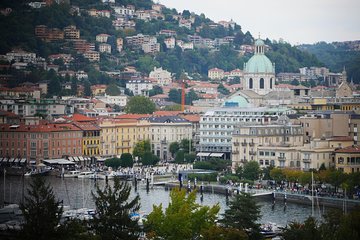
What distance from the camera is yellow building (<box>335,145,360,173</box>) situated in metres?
43.6

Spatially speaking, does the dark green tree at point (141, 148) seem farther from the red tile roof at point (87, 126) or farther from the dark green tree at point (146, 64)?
the dark green tree at point (146, 64)

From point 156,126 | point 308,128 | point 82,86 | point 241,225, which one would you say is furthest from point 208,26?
point 241,225

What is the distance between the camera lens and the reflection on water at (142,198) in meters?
36.8

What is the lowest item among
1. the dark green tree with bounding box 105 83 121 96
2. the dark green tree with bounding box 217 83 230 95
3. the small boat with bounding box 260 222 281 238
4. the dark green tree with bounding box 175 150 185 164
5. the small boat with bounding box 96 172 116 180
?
the small boat with bounding box 260 222 281 238

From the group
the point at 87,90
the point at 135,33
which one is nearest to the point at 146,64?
the point at 135,33

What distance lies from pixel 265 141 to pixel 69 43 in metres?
52.7

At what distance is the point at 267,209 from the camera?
3828 centimetres

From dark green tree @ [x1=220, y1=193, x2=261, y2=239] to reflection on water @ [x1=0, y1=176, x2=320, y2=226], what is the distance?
5.15 metres

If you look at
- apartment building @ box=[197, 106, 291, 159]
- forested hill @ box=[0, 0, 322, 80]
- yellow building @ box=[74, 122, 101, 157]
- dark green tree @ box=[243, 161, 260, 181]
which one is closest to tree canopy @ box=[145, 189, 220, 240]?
dark green tree @ box=[243, 161, 260, 181]

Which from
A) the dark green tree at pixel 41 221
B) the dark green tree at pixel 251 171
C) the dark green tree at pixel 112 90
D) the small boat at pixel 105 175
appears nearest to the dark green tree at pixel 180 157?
the small boat at pixel 105 175

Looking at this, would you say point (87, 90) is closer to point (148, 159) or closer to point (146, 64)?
point (146, 64)

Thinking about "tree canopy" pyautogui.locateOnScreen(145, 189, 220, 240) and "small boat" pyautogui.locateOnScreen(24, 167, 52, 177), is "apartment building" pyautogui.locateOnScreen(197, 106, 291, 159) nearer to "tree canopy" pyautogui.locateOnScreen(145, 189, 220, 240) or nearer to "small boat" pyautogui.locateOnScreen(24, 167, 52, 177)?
"small boat" pyautogui.locateOnScreen(24, 167, 52, 177)

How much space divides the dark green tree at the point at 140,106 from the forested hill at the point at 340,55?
1267 inches

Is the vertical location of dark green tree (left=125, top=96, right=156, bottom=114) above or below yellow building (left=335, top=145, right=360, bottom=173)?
above
